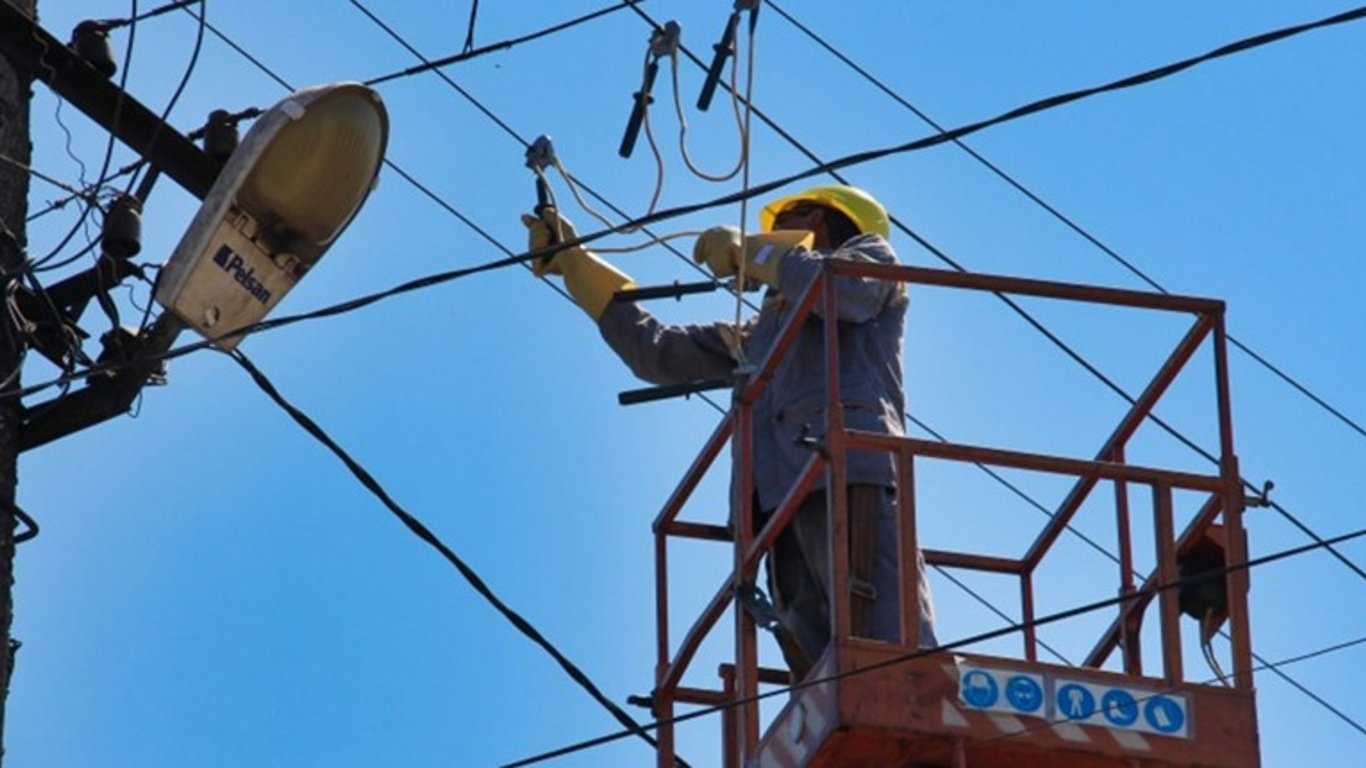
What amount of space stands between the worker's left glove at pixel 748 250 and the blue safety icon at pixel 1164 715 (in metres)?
2.01

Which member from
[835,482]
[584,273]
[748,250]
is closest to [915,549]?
[835,482]

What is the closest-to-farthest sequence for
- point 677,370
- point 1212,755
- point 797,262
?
point 1212,755 → point 797,262 → point 677,370

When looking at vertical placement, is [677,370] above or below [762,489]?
above

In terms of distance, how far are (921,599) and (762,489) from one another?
0.91 metres

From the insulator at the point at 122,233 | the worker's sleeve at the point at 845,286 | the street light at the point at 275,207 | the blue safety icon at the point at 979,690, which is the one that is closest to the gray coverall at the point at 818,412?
the worker's sleeve at the point at 845,286

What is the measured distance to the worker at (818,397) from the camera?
13.3m

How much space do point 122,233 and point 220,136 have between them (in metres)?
0.51

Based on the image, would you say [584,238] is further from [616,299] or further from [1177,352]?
[1177,352]

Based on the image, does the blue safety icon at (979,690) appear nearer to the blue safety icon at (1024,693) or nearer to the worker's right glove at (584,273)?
the blue safety icon at (1024,693)

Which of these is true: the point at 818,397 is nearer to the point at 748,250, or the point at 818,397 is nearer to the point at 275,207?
the point at 748,250

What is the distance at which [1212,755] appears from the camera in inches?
504

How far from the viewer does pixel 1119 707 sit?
504 inches

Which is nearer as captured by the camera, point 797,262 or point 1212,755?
point 1212,755

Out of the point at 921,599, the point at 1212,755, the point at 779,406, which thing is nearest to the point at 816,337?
the point at 779,406
